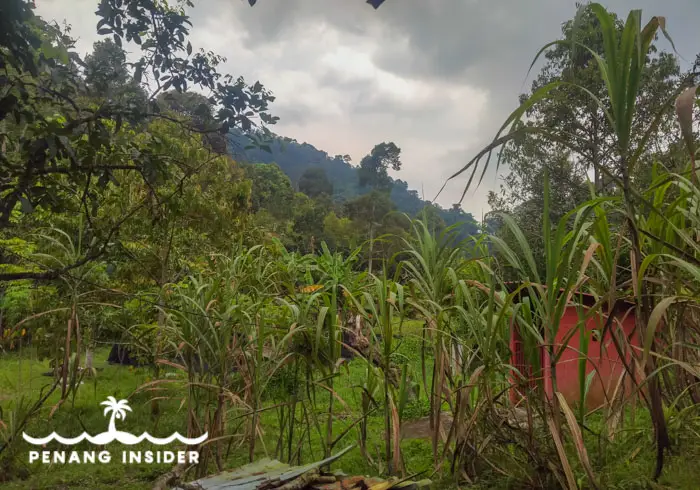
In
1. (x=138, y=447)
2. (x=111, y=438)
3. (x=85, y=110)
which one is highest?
(x=85, y=110)

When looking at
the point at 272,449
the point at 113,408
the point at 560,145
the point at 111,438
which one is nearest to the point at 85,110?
the point at 113,408

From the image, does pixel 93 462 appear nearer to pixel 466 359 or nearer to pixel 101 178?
pixel 101 178

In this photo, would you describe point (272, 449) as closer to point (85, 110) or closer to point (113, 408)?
point (113, 408)

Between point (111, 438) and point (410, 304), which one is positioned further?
point (111, 438)

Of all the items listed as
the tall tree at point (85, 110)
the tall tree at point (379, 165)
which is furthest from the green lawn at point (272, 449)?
the tall tree at point (379, 165)

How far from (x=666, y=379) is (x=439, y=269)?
78 centimetres

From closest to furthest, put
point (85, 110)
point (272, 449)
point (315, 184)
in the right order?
1. point (85, 110)
2. point (272, 449)
3. point (315, 184)

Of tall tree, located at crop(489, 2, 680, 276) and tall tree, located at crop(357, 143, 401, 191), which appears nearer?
tall tree, located at crop(489, 2, 680, 276)

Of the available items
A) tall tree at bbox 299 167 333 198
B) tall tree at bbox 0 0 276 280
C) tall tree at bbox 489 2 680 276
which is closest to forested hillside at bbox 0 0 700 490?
tall tree at bbox 0 0 276 280

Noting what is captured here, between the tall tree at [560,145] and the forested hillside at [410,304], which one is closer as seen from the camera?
the forested hillside at [410,304]

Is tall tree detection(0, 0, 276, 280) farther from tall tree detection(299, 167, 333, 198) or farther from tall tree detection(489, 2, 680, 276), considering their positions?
tall tree detection(299, 167, 333, 198)

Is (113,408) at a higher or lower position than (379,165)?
lower

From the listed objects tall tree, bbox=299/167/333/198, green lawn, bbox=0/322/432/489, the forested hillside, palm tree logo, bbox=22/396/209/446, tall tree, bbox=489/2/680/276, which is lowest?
green lawn, bbox=0/322/432/489

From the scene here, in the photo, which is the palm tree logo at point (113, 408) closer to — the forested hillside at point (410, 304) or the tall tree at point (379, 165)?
the forested hillside at point (410, 304)
